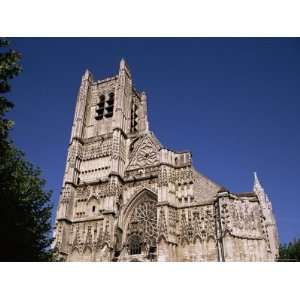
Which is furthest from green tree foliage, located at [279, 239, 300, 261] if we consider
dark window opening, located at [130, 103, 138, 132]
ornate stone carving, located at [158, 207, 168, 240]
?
dark window opening, located at [130, 103, 138, 132]

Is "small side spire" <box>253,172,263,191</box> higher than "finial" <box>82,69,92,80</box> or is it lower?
lower

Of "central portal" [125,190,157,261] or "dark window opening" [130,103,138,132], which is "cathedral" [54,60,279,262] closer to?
"central portal" [125,190,157,261]

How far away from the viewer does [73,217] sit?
2486cm

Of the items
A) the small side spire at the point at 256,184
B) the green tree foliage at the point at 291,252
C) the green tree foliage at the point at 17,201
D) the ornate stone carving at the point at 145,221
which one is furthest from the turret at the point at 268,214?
the green tree foliage at the point at 17,201

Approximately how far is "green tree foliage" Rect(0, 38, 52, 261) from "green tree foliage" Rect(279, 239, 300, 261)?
1322 cm

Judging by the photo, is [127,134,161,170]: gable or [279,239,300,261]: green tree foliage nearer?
[279,239,300,261]: green tree foliage

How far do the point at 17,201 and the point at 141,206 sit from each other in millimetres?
12999

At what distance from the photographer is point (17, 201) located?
1209 centimetres

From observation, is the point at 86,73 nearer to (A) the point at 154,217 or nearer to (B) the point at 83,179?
(B) the point at 83,179

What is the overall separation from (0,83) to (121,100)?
21986 millimetres

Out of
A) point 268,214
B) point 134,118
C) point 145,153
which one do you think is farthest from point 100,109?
point 268,214

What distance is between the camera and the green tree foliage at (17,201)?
8352 mm

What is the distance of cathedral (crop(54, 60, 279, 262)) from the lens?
19.9 metres

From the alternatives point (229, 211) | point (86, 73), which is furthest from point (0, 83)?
point (86, 73)
